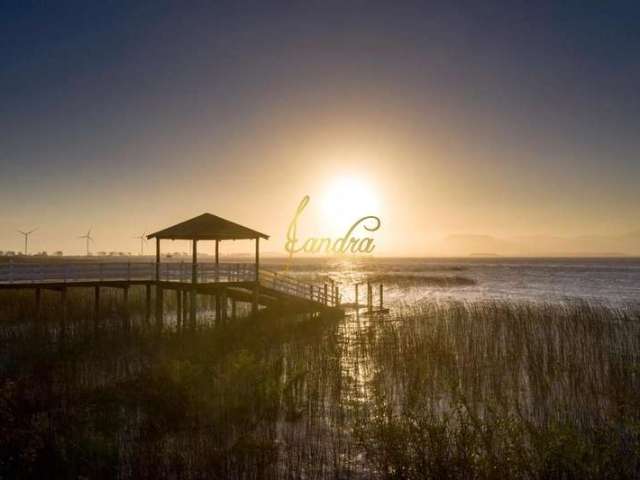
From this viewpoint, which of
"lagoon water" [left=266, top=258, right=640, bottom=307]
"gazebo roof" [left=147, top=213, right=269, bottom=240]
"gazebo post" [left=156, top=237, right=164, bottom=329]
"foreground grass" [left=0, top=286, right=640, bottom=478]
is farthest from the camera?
"lagoon water" [left=266, top=258, right=640, bottom=307]

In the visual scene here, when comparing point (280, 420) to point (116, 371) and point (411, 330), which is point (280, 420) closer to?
point (116, 371)

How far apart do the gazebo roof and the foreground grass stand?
16.0 ft

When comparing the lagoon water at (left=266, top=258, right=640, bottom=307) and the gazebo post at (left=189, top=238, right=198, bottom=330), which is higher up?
the gazebo post at (left=189, top=238, right=198, bottom=330)

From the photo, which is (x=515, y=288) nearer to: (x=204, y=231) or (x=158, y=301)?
(x=204, y=231)

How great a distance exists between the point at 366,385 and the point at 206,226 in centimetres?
1356

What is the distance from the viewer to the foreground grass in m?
8.70

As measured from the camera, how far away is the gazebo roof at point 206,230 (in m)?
24.8

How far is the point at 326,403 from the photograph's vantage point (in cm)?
1278

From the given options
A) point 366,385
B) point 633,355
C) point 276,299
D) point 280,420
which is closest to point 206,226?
point 276,299

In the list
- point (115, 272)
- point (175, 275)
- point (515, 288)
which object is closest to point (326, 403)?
point (175, 275)

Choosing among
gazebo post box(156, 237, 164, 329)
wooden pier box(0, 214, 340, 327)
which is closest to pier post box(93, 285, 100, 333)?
wooden pier box(0, 214, 340, 327)

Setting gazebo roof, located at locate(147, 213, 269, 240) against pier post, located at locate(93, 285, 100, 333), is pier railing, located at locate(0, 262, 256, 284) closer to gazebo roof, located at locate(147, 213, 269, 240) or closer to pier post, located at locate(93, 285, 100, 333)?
pier post, located at locate(93, 285, 100, 333)

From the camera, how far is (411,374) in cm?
1529

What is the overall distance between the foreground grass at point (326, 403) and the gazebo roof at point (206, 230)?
488 cm
